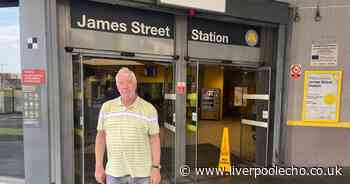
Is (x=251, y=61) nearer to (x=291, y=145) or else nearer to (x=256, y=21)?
(x=256, y=21)

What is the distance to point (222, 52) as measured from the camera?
4.17m

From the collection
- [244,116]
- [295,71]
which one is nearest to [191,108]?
[244,116]

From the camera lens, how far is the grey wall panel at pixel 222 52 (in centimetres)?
393

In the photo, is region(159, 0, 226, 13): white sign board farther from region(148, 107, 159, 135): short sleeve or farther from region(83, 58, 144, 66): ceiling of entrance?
region(148, 107, 159, 135): short sleeve

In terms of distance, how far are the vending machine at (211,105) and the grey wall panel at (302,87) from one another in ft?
18.8

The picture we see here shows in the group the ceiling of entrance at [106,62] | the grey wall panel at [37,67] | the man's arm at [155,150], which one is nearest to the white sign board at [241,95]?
the ceiling of entrance at [106,62]

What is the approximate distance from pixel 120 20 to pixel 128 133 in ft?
6.67

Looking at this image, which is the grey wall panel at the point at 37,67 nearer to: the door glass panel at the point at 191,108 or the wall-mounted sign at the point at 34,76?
the wall-mounted sign at the point at 34,76

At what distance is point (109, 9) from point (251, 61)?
2.72 m

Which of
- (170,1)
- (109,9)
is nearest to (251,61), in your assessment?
(170,1)

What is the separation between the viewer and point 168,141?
4027mm

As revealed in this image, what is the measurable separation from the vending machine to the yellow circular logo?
5702 millimetres

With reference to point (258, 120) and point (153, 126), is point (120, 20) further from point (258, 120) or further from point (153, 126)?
point (258, 120)

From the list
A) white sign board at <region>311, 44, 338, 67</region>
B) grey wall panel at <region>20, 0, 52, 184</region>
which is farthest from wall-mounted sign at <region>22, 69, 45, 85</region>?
white sign board at <region>311, 44, 338, 67</region>
